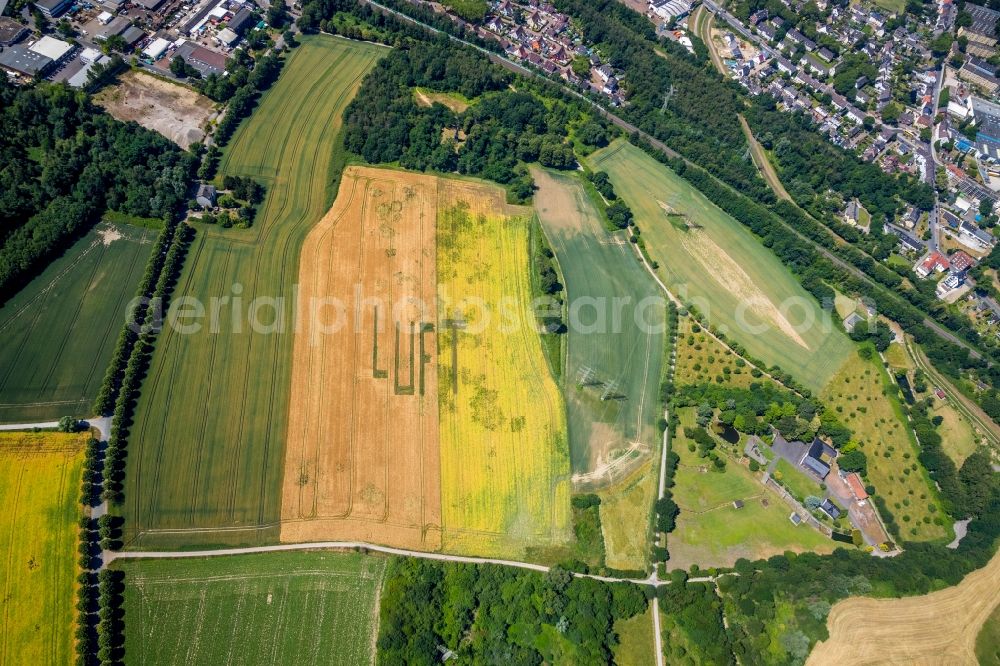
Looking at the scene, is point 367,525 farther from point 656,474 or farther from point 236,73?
point 236,73

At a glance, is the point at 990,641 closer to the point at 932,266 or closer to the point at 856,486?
the point at 856,486

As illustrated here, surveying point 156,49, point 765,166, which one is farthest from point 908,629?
point 156,49

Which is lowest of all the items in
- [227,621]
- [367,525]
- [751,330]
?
[227,621]

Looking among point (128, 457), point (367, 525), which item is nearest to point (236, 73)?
point (128, 457)

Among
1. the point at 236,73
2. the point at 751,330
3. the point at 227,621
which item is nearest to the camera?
the point at 227,621

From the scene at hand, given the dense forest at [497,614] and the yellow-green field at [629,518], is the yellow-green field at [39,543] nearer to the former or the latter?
the dense forest at [497,614]

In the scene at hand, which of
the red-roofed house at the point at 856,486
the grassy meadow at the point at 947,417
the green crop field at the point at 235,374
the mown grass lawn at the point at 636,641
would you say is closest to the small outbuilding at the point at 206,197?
the green crop field at the point at 235,374

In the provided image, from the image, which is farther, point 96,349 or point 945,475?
point 945,475

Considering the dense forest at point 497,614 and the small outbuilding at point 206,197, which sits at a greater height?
the small outbuilding at point 206,197
